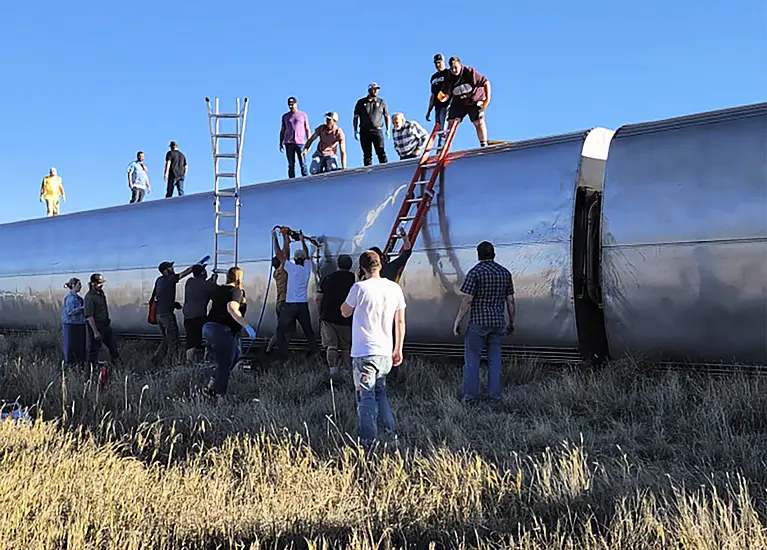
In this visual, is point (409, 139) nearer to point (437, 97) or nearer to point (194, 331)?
point (437, 97)

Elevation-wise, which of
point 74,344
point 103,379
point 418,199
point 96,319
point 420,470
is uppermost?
point 418,199

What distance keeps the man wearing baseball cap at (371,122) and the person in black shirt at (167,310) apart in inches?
130

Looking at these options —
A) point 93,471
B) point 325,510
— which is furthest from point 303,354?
point 325,510

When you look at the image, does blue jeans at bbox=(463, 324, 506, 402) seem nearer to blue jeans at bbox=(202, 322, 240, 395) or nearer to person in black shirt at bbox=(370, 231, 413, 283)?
person in black shirt at bbox=(370, 231, 413, 283)

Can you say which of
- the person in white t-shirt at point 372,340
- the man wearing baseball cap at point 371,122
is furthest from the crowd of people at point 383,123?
the person in white t-shirt at point 372,340

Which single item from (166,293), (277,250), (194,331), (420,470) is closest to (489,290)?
(420,470)

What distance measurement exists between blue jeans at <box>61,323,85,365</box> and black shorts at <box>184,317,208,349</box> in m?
1.67

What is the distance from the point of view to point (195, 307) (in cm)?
1084

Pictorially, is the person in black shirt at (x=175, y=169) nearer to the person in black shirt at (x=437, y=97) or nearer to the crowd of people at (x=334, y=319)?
the crowd of people at (x=334, y=319)

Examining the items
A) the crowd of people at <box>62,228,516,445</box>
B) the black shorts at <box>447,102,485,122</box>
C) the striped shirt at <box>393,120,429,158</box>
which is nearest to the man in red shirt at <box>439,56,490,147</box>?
the black shorts at <box>447,102,485,122</box>

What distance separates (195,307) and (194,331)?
0.38 m

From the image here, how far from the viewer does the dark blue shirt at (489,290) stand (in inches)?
299

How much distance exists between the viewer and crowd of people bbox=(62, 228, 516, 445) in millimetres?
6094

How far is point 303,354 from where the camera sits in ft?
35.4
